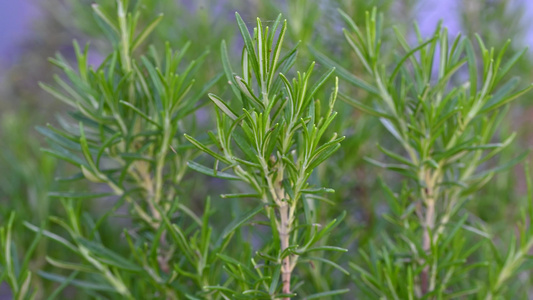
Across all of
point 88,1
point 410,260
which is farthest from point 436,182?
point 88,1

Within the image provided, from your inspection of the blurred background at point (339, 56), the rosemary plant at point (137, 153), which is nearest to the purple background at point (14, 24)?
the blurred background at point (339, 56)

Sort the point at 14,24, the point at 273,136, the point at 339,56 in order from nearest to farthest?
the point at 273,136
the point at 339,56
the point at 14,24

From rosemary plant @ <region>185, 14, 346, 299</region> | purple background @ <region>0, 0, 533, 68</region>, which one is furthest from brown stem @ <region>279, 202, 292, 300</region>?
purple background @ <region>0, 0, 533, 68</region>

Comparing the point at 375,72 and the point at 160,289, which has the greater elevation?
the point at 375,72

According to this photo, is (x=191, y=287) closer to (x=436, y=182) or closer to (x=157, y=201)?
(x=157, y=201)

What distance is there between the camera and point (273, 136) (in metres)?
0.27

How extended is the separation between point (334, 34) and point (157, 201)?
0.34 metres

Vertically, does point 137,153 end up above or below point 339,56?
below

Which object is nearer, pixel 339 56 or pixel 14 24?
pixel 339 56

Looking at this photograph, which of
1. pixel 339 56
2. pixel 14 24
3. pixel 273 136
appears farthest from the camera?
pixel 14 24

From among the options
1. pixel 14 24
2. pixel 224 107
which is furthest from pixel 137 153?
pixel 14 24

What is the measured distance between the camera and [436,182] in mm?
384

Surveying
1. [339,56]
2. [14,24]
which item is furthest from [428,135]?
[14,24]

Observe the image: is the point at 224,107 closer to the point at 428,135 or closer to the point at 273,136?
the point at 273,136
